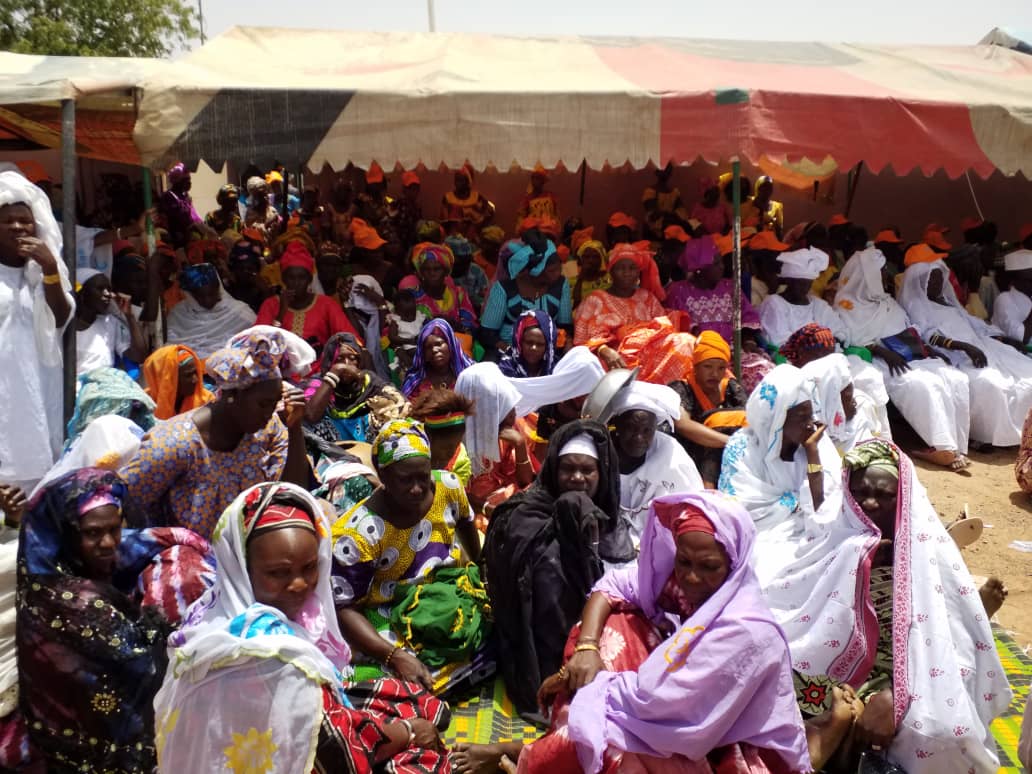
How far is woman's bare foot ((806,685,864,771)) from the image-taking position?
293 cm

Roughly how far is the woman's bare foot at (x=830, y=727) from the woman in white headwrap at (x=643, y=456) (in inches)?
48.3

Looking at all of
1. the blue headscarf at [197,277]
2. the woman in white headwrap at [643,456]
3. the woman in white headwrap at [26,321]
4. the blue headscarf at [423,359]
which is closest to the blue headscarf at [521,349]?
the blue headscarf at [423,359]

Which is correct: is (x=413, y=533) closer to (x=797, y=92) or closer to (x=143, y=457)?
(x=143, y=457)

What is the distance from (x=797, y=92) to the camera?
5.62 meters

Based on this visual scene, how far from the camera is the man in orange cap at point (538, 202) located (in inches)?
345

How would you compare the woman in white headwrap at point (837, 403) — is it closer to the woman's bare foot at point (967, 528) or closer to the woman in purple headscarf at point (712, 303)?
the woman's bare foot at point (967, 528)

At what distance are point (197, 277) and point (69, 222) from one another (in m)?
1.88

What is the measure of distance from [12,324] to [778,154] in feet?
15.2

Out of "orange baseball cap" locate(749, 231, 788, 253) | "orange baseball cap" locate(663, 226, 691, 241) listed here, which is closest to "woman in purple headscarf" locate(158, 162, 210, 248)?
"orange baseball cap" locate(663, 226, 691, 241)

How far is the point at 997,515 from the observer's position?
6059mm

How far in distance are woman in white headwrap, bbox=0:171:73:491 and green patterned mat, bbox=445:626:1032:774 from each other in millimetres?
2496

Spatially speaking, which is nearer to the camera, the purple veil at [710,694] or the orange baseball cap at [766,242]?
the purple veil at [710,694]

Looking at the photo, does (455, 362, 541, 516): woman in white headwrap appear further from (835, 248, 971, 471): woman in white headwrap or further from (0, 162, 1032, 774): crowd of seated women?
(835, 248, 971, 471): woman in white headwrap

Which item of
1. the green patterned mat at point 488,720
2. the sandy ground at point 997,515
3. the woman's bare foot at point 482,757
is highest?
the woman's bare foot at point 482,757
